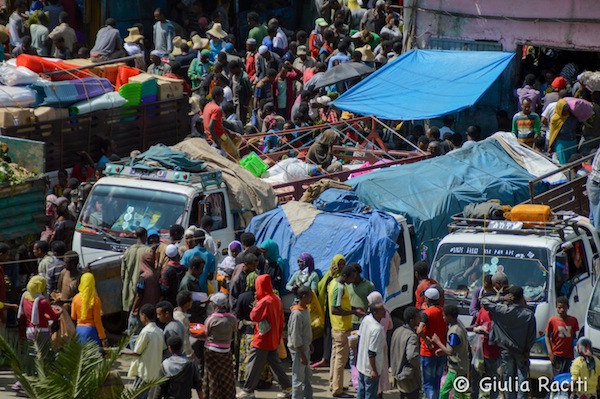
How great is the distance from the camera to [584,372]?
1250 centimetres

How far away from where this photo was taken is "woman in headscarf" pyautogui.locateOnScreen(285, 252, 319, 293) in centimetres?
1522

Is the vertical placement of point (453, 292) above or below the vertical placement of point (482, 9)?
below

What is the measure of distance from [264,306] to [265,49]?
10874 millimetres

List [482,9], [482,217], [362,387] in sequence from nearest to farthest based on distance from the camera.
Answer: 1. [362,387]
2. [482,217]
3. [482,9]

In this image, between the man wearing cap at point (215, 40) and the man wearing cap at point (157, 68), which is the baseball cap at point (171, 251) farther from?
the man wearing cap at point (215, 40)

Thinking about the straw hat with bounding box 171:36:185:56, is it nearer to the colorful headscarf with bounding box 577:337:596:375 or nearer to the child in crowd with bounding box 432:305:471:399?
the child in crowd with bounding box 432:305:471:399

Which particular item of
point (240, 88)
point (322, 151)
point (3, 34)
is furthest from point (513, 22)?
point (3, 34)

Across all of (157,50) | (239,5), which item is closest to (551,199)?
(157,50)

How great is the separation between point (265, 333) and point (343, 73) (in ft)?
30.6

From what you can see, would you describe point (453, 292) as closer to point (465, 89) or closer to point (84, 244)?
point (84, 244)

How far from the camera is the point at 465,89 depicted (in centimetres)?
2089

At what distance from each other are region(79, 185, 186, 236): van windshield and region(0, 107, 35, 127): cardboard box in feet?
5.89

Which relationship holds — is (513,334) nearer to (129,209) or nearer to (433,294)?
(433,294)

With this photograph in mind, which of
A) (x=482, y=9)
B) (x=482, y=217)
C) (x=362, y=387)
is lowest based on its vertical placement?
(x=362, y=387)
